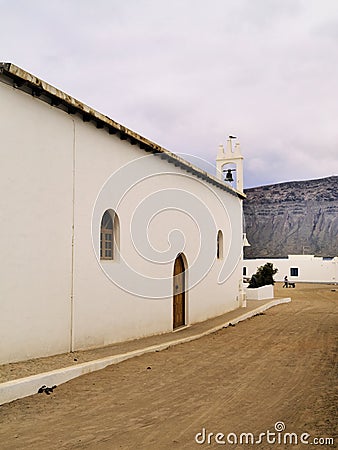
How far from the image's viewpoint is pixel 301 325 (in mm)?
15695

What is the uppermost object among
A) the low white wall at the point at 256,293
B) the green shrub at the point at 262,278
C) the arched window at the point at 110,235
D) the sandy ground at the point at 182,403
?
the arched window at the point at 110,235

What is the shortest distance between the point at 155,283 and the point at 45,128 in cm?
577

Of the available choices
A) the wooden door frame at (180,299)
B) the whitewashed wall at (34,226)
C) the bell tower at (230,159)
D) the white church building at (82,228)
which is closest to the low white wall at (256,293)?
the bell tower at (230,159)

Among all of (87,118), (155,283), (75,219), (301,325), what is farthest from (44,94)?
(301,325)

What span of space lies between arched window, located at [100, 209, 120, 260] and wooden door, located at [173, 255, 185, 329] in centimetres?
378

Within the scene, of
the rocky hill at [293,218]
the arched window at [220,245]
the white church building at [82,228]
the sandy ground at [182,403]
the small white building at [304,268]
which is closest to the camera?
the sandy ground at [182,403]

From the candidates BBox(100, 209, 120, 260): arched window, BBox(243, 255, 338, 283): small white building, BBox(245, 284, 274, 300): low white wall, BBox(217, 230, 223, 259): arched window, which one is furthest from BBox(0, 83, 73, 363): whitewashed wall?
BBox(243, 255, 338, 283): small white building

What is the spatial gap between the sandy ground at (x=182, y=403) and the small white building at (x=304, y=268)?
41.4m

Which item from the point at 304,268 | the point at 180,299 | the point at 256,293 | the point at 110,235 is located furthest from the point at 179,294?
the point at 304,268

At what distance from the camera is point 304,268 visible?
50875 mm

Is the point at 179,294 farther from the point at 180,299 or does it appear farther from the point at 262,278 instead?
the point at 262,278

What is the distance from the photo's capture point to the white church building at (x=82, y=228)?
7.56 m

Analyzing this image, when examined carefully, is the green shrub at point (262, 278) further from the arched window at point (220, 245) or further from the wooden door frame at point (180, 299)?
the wooden door frame at point (180, 299)

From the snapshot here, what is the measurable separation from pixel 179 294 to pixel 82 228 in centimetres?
601
